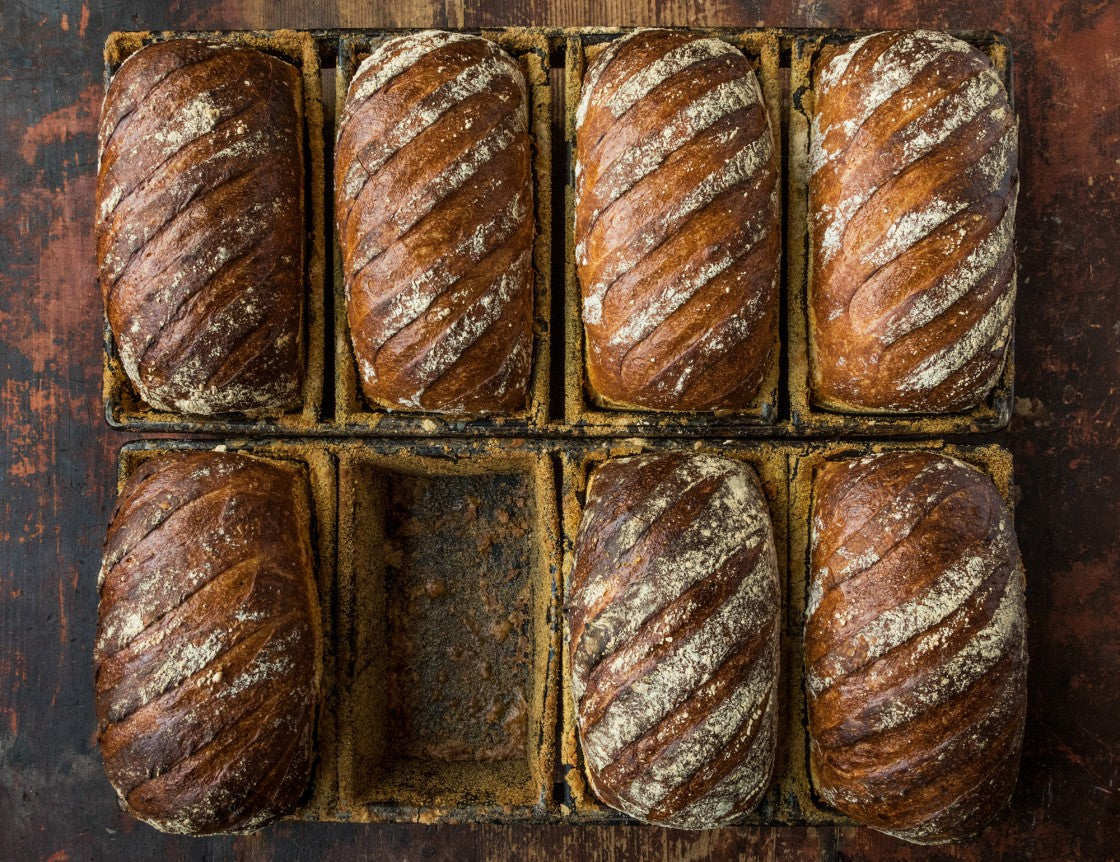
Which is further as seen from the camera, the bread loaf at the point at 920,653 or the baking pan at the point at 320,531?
the baking pan at the point at 320,531

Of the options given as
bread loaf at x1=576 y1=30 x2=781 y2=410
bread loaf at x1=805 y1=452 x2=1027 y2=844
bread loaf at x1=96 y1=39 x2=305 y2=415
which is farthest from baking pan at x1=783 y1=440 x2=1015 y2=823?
bread loaf at x1=96 y1=39 x2=305 y2=415

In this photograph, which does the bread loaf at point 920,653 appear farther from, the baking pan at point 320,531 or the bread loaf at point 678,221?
the baking pan at point 320,531

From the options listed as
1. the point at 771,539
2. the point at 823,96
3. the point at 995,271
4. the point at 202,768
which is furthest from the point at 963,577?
the point at 202,768

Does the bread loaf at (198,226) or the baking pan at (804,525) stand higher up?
the bread loaf at (198,226)

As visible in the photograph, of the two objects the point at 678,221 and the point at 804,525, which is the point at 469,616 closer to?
the point at 804,525

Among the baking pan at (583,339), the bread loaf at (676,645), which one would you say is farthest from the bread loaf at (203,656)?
the baking pan at (583,339)

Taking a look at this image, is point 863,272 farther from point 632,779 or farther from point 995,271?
point 632,779

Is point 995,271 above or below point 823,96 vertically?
below

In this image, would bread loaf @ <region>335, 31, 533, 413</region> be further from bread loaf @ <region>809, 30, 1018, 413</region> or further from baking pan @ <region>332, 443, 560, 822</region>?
bread loaf @ <region>809, 30, 1018, 413</region>

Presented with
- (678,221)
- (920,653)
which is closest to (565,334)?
(678,221)
